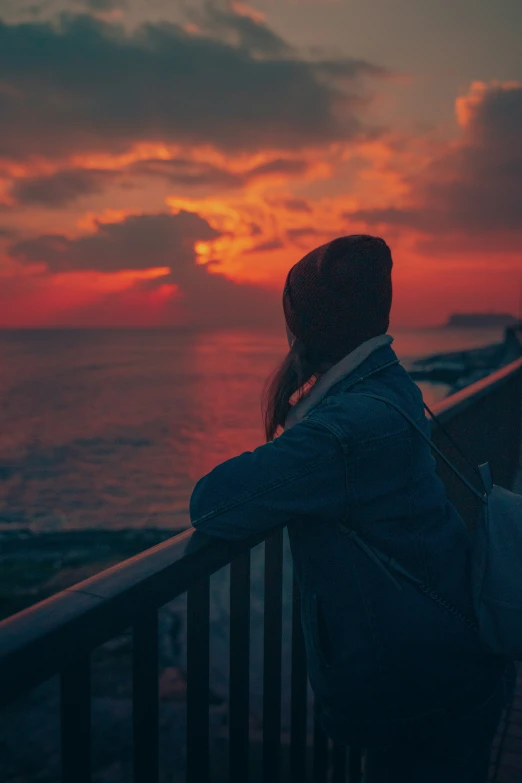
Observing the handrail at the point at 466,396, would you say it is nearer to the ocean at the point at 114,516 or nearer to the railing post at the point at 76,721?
the ocean at the point at 114,516

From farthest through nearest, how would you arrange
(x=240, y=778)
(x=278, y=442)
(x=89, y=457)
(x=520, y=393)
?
(x=89, y=457), (x=520, y=393), (x=240, y=778), (x=278, y=442)

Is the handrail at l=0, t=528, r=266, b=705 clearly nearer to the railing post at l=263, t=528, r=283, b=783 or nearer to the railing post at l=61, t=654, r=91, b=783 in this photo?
the railing post at l=61, t=654, r=91, b=783

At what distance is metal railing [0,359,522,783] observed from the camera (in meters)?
1.03

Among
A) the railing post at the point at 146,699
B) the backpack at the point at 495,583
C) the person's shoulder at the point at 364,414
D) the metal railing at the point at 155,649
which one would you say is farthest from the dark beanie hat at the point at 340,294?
the railing post at the point at 146,699

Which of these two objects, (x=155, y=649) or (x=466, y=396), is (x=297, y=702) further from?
(x=466, y=396)

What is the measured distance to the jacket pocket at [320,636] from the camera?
5.34ft

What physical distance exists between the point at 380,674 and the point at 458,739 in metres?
0.42

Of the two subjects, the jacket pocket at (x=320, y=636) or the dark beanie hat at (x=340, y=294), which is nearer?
the jacket pocket at (x=320, y=636)

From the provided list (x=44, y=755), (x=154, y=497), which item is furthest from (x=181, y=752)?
(x=154, y=497)

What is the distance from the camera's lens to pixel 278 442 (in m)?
1.49

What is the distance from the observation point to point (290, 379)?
1827mm

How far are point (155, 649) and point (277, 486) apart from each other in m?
0.43

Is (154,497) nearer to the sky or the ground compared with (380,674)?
nearer to the ground

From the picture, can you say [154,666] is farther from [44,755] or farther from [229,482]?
[44,755]
